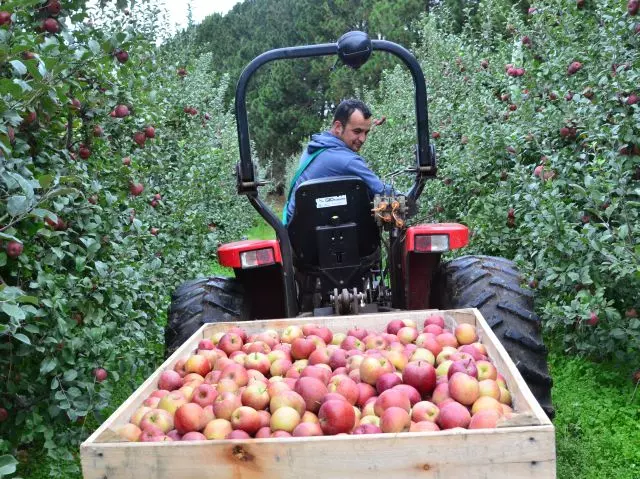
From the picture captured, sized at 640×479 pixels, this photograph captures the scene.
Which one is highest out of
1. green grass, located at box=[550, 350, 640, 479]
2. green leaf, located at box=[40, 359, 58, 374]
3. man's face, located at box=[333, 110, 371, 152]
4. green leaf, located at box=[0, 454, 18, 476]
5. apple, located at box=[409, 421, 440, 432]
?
man's face, located at box=[333, 110, 371, 152]

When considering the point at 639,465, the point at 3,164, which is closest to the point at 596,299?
the point at 639,465

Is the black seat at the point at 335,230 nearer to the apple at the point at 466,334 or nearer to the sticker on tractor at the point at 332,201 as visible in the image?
the sticker on tractor at the point at 332,201

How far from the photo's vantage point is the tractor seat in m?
3.88

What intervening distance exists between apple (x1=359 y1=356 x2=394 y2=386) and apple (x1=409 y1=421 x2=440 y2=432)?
424mm

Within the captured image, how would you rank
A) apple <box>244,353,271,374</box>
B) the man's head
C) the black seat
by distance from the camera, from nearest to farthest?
apple <box>244,353,271,374</box> → the black seat → the man's head

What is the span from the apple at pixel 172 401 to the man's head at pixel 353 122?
228 cm

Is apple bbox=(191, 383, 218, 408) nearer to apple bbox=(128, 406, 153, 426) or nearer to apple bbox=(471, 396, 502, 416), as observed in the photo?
apple bbox=(128, 406, 153, 426)

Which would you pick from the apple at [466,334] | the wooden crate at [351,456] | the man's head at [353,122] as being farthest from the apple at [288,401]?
the man's head at [353,122]

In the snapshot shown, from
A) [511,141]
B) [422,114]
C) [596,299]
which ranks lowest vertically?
[596,299]

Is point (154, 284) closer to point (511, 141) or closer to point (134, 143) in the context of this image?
point (134, 143)

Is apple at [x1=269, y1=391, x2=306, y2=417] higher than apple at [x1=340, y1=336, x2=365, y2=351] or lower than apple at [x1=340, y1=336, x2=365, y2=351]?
higher

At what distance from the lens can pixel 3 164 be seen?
101 inches

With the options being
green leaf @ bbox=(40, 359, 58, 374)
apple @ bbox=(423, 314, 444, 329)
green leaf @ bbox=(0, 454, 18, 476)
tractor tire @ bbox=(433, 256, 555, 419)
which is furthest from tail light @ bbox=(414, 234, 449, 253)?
green leaf @ bbox=(0, 454, 18, 476)

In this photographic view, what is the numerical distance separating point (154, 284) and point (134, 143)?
88 centimetres
